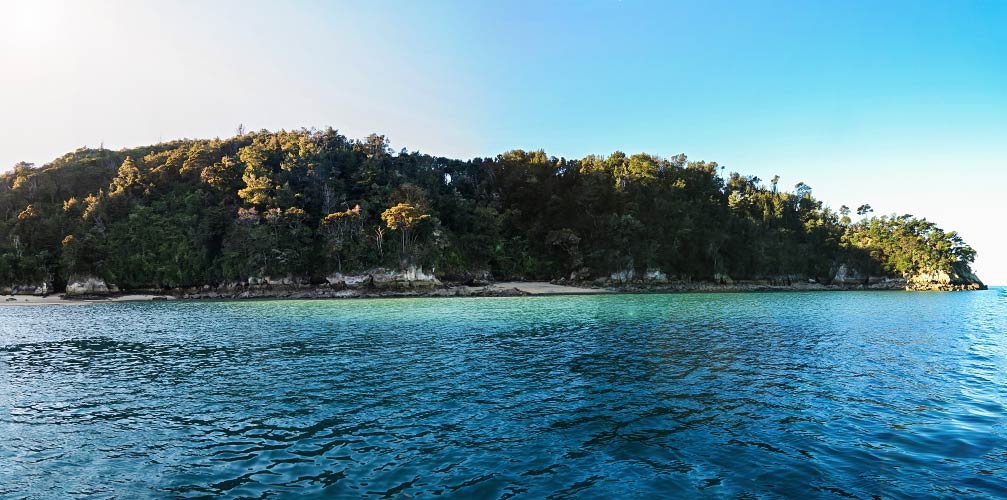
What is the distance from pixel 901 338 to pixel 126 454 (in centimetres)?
2996

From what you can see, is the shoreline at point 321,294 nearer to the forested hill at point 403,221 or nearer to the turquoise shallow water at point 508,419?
the forested hill at point 403,221

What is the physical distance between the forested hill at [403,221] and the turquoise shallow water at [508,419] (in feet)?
174

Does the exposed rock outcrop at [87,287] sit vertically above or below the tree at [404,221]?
below

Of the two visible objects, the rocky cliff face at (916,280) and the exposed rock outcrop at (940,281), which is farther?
A: the rocky cliff face at (916,280)

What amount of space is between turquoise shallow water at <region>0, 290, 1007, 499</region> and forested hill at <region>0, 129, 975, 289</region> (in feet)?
174

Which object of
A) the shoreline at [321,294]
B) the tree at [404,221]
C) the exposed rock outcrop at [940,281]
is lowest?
the shoreline at [321,294]

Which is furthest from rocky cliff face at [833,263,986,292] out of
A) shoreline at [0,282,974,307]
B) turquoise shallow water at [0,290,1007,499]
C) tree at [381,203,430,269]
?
turquoise shallow water at [0,290,1007,499]

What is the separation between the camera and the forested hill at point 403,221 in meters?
68.9

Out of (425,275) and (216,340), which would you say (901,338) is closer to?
(216,340)

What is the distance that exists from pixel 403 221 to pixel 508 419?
61.4m

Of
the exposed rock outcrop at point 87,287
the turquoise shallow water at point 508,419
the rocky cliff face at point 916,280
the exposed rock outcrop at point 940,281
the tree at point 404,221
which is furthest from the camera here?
the rocky cliff face at point 916,280

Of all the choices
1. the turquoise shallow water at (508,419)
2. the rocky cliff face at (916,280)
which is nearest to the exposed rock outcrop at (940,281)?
the rocky cliff face at (916,280)

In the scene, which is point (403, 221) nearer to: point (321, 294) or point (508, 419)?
point (321, 294)

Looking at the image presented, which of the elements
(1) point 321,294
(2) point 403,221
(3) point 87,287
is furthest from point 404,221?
(3) point 87,287
